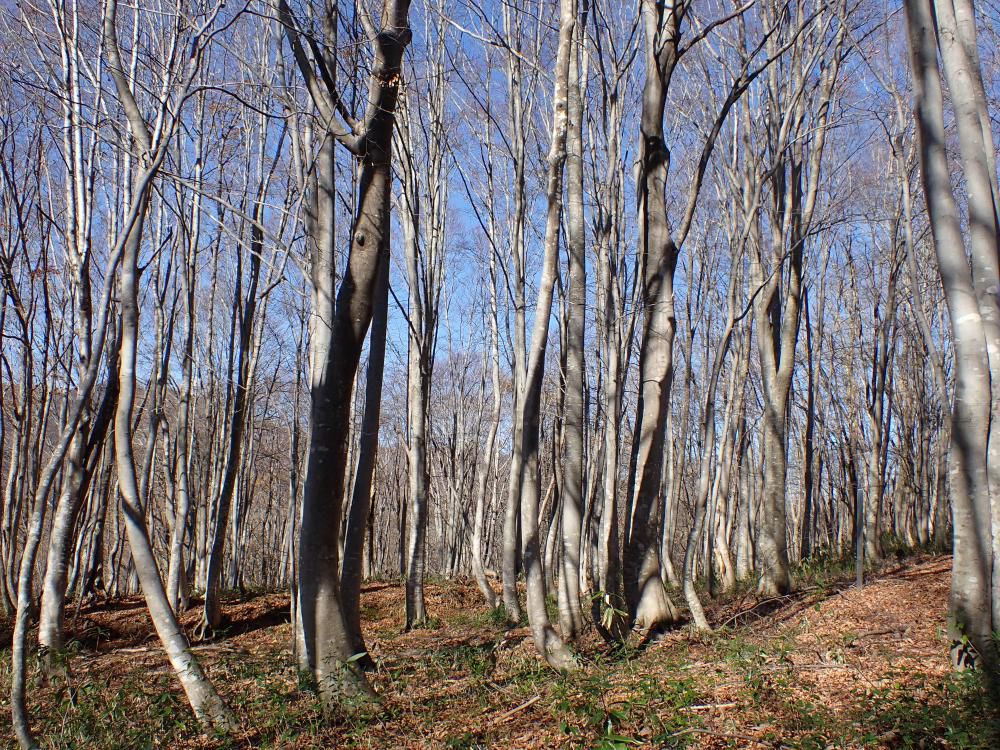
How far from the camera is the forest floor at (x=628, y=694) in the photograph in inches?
147

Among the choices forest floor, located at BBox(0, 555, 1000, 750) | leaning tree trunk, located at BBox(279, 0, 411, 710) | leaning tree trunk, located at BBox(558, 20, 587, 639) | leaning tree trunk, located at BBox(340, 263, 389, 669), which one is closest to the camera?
forest floor, located at BBox(0, 555, 1000, 750)

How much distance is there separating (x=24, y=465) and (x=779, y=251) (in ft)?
36.2

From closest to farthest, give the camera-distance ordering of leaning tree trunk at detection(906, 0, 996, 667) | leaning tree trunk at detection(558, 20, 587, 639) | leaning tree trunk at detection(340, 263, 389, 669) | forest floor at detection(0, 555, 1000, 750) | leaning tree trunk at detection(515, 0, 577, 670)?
forest floor at detection(0, 555, 1000, 750)
leaning tree trunk at detection(906, 0, 996, 667)
leaning tree trunk at detection(340, 263, 389, 669)
leaning tree trunk at detection(558, 20, 587, 639)
leaning tree trunk at detection(515, 0, 577, 670)

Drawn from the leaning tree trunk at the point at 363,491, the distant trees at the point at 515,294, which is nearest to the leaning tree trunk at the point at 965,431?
the distant trees at the point at 515,294

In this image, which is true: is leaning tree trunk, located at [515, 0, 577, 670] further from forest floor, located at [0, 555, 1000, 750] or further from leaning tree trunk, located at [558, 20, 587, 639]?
forest floor, located at [0, 555, 1000, 750]

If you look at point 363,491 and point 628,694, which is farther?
point 363,491

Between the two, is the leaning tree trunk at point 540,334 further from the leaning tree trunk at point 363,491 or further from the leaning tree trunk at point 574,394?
Result: the leaning tree trunk at point 363,491

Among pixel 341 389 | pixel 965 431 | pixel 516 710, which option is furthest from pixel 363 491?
pixel 965 431

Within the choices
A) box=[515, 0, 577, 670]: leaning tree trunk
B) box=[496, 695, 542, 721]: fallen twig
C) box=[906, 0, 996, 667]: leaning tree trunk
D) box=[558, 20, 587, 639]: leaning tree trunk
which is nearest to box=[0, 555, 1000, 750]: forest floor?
box=[496, 695, 542, 721]: fallen twig

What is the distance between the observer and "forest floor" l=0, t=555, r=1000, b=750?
12.2 ft

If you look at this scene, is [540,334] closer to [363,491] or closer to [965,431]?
[363,491]

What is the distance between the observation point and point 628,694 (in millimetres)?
4625

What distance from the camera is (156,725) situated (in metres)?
4.71

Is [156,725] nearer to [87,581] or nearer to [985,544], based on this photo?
[985,544]
